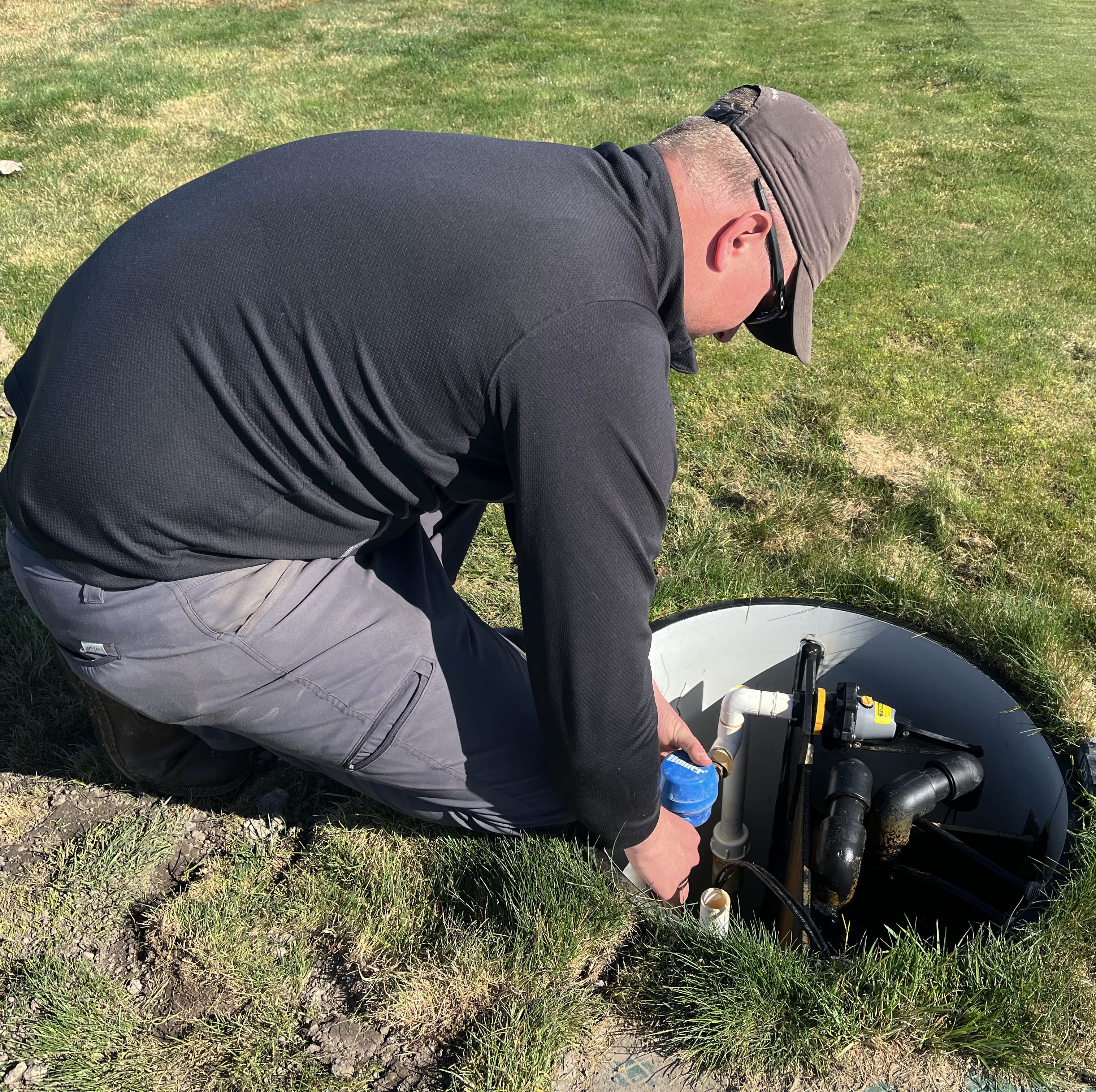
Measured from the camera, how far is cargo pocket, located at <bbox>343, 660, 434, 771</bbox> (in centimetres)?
175

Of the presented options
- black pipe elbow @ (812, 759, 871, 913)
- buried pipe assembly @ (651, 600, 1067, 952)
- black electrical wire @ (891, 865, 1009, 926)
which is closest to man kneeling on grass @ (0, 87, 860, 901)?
black pipe elbow @ (812, 759, 871, 913)

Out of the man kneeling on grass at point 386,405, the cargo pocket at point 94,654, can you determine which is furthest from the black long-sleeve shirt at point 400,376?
the cargo pocket at point 94,654

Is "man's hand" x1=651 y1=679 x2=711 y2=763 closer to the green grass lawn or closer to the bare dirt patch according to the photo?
the green grass lawn

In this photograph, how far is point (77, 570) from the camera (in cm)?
158

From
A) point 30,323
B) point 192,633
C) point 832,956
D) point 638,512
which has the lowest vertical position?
point 832,956

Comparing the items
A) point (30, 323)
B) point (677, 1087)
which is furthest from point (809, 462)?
point (30, 323)

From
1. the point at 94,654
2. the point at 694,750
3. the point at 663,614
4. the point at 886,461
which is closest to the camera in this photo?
the point at 94,654

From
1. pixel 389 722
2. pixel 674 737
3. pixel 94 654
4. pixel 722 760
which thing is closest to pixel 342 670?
pixel 389 722

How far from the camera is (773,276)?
1.58 metres

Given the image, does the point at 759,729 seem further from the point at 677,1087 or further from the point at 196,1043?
the point at 196,1043

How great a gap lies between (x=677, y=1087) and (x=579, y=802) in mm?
544

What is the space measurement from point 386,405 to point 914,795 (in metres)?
1.46

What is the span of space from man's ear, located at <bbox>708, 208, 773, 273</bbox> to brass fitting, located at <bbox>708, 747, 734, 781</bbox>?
1.22 m

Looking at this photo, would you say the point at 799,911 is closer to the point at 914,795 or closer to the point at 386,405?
the point at 914,795
